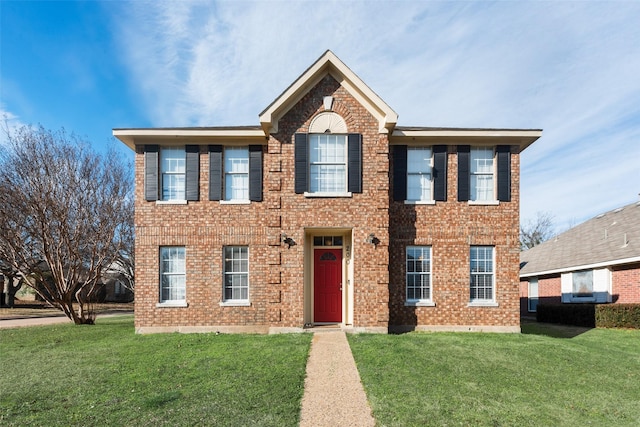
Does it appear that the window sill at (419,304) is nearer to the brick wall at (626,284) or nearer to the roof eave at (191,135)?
the roof eave at (191,135)

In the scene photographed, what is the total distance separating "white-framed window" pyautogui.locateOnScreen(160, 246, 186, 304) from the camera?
13117mm

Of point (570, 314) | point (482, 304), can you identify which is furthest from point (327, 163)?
point (570, 314)

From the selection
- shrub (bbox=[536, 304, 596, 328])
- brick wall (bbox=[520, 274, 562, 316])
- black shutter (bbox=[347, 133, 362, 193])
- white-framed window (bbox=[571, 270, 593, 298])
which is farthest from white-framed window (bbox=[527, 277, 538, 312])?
black shutter (bbox=[347, 133, 362, 193])

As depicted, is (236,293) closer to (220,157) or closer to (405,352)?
(220,157)

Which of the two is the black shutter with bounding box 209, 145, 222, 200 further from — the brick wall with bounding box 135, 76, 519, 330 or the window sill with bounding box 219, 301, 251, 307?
the window sill with bounding box 219, 301, 251, 307

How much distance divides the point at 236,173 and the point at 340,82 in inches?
175

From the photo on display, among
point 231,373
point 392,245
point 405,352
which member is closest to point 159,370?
point 231,373

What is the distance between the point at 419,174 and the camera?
13422 millimetres

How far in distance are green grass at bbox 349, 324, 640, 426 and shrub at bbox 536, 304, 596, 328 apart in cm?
491

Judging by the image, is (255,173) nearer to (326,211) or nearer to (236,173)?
(236,173)

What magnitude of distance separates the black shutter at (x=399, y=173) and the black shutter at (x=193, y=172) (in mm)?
6458

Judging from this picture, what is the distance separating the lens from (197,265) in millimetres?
13023

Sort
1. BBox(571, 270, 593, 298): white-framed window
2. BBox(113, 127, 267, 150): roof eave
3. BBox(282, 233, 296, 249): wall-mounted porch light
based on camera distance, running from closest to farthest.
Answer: BBox(282, 233, 296, 249): wall-mounted porch light < BBox(113, 127, 267, 150): roof eave < BBox(571, 270, 593, 298): white-framed window

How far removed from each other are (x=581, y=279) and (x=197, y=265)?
18084mm
